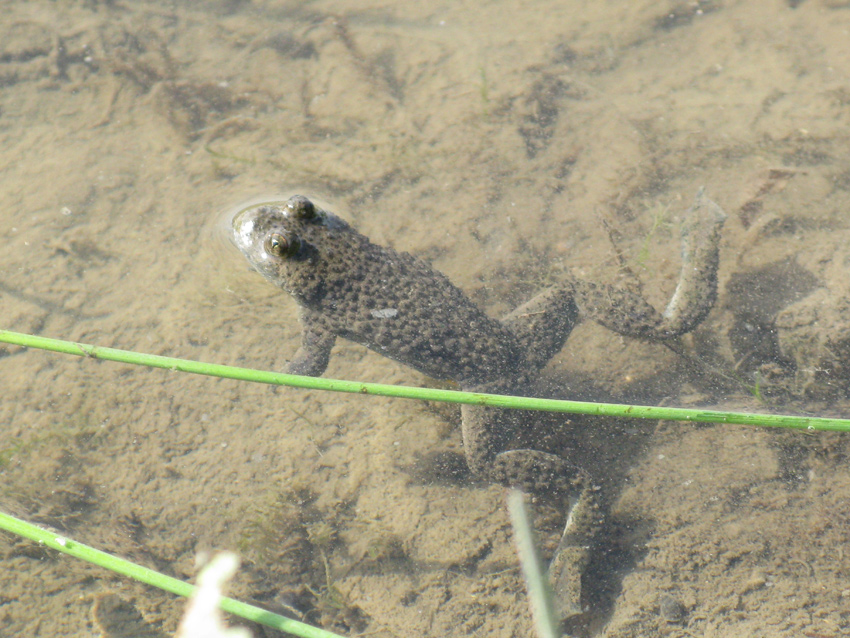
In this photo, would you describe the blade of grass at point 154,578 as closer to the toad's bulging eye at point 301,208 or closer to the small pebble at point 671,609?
the small pebble at point 671,609

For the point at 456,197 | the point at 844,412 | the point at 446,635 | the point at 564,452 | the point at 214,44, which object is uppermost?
the point at 214,44

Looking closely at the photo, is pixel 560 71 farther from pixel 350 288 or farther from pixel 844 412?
pixel 844 412

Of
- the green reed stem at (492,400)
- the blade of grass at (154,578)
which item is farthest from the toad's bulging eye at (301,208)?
the blade of grass at (154,578)

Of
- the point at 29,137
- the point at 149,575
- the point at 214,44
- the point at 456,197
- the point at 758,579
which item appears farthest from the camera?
the point at 214,44

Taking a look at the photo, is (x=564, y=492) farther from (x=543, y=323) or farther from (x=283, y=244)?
(x=283, y=244)

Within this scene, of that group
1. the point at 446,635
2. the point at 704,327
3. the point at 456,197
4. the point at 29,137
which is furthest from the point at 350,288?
the point at 29,137

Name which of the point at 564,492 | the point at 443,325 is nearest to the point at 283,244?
the point at 443,325
